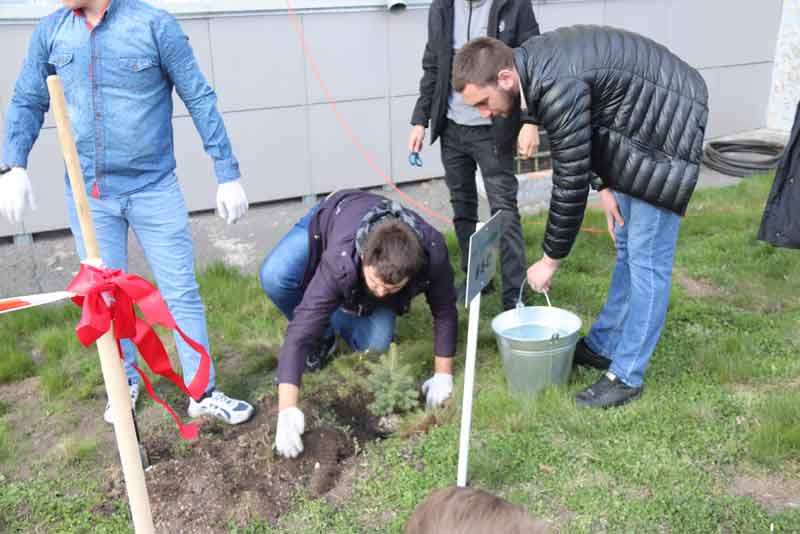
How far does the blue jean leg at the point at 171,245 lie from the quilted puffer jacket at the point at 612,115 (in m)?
1.55

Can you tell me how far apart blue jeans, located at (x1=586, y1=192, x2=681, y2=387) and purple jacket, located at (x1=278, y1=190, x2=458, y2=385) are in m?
0.76

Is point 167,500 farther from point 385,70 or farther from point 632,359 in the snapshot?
point 385,70

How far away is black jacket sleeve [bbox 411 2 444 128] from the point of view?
442 centimetres

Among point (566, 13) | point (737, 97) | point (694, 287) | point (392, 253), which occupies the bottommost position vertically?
point (694, 287)

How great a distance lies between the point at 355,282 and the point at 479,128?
1.46 metres

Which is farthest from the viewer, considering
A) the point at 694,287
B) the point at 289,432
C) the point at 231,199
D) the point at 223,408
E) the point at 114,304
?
the point at 694,287

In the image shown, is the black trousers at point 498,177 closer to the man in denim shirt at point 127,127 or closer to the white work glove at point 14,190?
the man in denim shirt at point 127,127

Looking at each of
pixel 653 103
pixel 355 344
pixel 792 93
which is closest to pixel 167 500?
pixel 355 344

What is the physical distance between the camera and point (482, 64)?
3020 mm

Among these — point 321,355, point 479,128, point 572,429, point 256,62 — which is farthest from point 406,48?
point 572,429

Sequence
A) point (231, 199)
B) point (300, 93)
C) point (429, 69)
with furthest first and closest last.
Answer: point (300, 93), point (429, 69), point (231, 199)

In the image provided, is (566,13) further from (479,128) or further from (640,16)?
(479,128)

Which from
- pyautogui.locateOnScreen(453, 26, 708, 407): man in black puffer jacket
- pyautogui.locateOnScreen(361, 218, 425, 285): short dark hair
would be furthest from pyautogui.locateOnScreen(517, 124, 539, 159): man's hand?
pyautogui.locateOnScreen(361, 218, 425, 285): short dark hair

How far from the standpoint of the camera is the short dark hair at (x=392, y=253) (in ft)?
9.73
